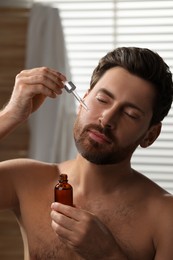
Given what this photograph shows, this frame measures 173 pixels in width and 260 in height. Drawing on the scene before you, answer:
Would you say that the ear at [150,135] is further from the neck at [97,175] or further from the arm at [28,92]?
the arm at [28,92]

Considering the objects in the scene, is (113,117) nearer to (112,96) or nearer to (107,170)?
(112,96)

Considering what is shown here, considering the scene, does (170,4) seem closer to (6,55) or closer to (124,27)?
(124,27)

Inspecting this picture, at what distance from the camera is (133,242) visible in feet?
5.08

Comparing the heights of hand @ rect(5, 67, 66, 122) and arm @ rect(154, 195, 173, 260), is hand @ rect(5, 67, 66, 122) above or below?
above

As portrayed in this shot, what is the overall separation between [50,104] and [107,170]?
112 cm

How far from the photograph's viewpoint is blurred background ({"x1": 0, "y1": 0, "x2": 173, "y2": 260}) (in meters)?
2.69

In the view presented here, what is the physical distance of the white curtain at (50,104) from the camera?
105 inches

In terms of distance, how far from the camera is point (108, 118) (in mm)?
1430

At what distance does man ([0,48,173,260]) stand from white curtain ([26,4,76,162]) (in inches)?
39.4

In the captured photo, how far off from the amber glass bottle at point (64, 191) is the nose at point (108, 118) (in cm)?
19

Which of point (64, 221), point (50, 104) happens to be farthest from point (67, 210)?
point (50, 104)

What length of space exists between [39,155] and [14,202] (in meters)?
1.03

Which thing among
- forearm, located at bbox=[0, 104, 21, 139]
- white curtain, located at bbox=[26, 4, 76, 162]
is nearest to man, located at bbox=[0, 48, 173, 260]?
forearm, located at bbox=[0, 104, 21, 139]

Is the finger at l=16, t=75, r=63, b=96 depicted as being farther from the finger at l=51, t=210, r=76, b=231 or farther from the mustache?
the finger at l=51, t=210, r=76, b=231
